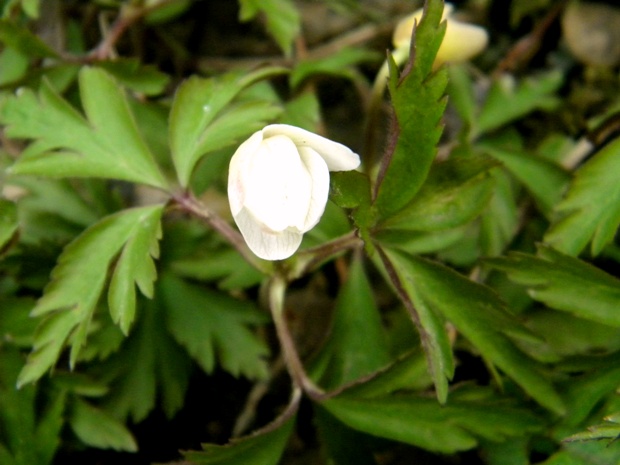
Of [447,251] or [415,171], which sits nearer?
[415,171]

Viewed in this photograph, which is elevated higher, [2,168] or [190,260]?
[2,168]

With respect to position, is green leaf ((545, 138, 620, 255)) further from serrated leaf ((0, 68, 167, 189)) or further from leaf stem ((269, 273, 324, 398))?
serrated leaf ((0, 68, 167, 189))

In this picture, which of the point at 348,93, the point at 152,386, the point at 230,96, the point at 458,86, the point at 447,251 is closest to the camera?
the point at 230,96

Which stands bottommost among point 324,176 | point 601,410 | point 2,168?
point 601,410

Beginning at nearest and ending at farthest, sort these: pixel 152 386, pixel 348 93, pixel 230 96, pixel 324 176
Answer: pixel 324 176
pixel 230 96
pixel 152 386
pixel 348 93

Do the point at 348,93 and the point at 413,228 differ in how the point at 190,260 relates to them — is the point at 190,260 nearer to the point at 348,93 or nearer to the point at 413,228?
the point at 413,228

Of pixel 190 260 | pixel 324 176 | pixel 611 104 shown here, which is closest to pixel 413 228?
pixel 324 176

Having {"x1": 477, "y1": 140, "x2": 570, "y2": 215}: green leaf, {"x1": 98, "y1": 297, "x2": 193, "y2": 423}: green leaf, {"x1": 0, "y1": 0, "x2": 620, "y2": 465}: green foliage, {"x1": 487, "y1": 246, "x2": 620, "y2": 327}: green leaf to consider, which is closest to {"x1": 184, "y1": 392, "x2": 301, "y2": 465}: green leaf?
{"x1": 0, "y1": 0, "x2": 620, "y2": 465}: green foliage
